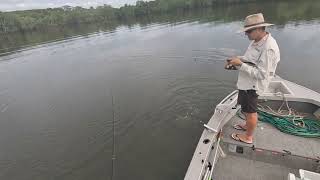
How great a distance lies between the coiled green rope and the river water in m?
1.78

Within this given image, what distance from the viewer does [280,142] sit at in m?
3.57

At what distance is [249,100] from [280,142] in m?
1.01

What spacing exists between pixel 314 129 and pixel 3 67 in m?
16.5

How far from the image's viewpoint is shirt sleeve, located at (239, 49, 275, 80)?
9.29ft

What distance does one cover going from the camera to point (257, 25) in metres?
2.83

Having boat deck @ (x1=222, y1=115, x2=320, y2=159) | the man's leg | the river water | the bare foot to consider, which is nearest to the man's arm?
the man's leg

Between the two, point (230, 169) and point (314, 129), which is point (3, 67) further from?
point (314, 129)

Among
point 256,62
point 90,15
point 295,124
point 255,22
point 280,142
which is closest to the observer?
point 255,22

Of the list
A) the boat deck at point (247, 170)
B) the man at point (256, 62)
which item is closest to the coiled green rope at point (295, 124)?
the boat deck at point (247, 170)

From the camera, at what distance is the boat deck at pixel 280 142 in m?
3.32

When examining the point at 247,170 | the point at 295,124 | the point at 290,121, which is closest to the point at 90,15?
the point at 290,121

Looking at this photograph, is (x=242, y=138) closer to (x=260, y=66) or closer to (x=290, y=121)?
(x=290, y=121)

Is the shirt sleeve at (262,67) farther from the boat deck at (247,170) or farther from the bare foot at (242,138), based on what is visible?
the boat deck at (247,170)

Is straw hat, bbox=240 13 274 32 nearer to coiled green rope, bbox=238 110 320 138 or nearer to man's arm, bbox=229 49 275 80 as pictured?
man's arm, bbox=229 49 275 80
